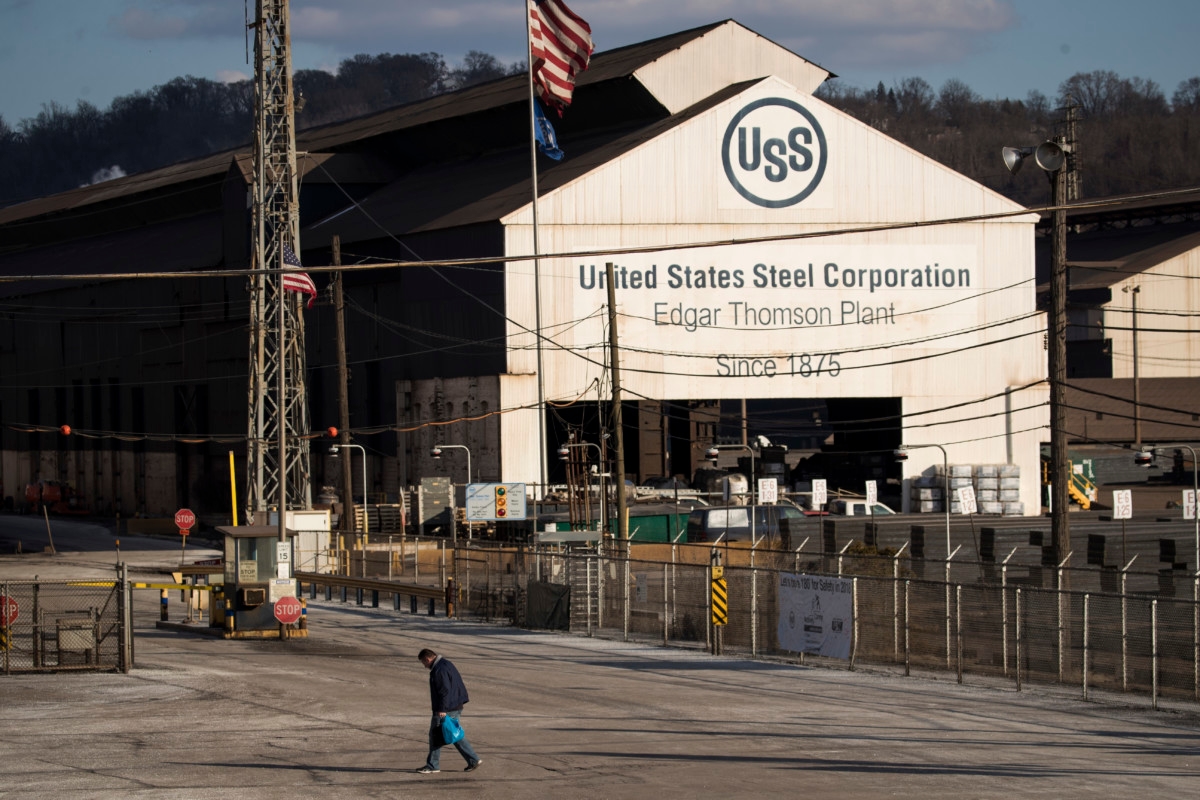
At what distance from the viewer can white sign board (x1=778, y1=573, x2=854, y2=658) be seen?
29969 millimetres

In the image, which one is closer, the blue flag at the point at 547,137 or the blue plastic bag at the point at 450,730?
the blue plastic bag at the point at 450,730

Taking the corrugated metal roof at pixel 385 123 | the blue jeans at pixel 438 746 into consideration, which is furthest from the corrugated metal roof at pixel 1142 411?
the blue jeans at pixel 438 746

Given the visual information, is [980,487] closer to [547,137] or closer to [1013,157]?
[547,137]

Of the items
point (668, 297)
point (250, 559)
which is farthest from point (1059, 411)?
point (668, 297)

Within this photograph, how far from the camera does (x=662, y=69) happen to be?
2731 inches

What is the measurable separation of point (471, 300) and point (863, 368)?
1853 centimetres

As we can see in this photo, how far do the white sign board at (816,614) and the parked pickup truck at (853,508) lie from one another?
1078 inches

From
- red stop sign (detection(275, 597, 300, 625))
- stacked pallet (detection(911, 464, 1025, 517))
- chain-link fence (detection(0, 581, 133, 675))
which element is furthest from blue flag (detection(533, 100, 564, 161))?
stacked pallet (detection(911, 464, 1025, 517))

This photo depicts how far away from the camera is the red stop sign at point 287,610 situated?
3409 centimetres

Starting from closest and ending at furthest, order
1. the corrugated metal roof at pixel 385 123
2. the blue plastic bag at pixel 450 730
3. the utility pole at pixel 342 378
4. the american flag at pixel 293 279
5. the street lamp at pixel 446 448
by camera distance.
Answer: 1. the blue plastic bag at pixel 450 730
2. the american flag at pixel 293 279
3. the utility pole at pixel 342 378
4. the street lamp at pixel 446 448
5. the corrugated metal roof at pixel 385 123

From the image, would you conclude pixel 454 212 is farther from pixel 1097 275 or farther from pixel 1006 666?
pixel 1097 275

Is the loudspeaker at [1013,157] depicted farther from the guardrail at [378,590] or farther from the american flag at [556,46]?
the american flag at [556,46]

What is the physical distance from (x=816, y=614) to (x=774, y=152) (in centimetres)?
3887

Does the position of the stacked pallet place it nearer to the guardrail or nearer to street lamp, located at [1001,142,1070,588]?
the guardrail
